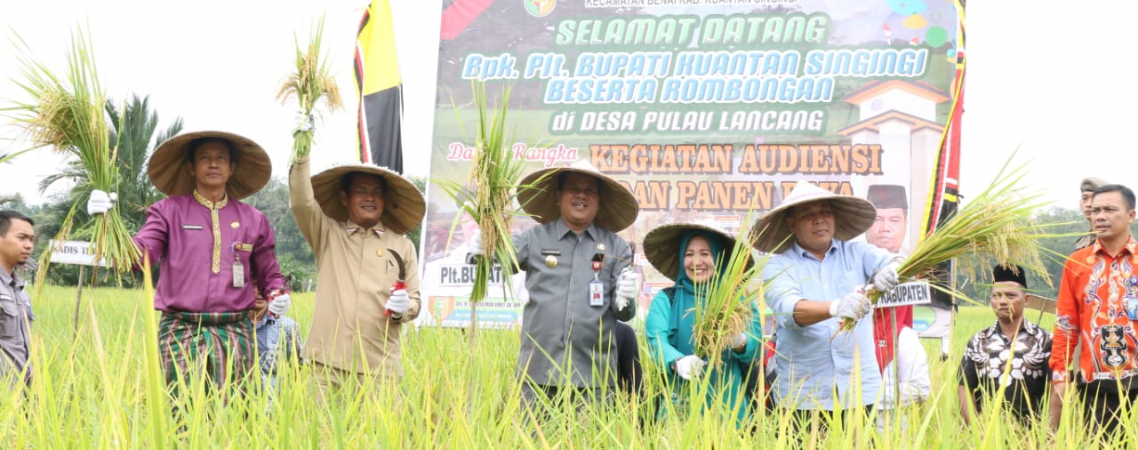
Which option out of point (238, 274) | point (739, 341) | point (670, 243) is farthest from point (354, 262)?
point (739, 341)

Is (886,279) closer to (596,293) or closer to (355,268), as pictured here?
(596,293)

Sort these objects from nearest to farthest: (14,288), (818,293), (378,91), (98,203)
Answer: (98,203) < (818,293) < (14,288) < (378,91)

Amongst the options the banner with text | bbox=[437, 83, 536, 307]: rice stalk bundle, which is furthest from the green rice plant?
the banner with text

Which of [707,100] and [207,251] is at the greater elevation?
[707,100]

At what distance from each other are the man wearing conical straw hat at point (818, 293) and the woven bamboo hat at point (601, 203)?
62 cm

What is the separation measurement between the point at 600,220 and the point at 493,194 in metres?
0.96

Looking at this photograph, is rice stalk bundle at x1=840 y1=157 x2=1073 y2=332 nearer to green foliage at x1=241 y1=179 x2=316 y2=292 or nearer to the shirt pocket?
the shirt pocket

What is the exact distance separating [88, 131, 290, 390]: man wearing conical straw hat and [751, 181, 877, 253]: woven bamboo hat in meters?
2.11

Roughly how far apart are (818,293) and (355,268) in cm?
200

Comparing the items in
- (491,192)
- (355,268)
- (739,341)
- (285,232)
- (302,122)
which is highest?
(285,232)

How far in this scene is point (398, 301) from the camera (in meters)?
3.54

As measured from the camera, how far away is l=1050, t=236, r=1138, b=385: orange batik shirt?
3816 mm

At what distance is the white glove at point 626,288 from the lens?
3.50 metres

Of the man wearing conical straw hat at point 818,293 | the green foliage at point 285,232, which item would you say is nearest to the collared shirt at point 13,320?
the man wearing conical straw hat at point 818,293
